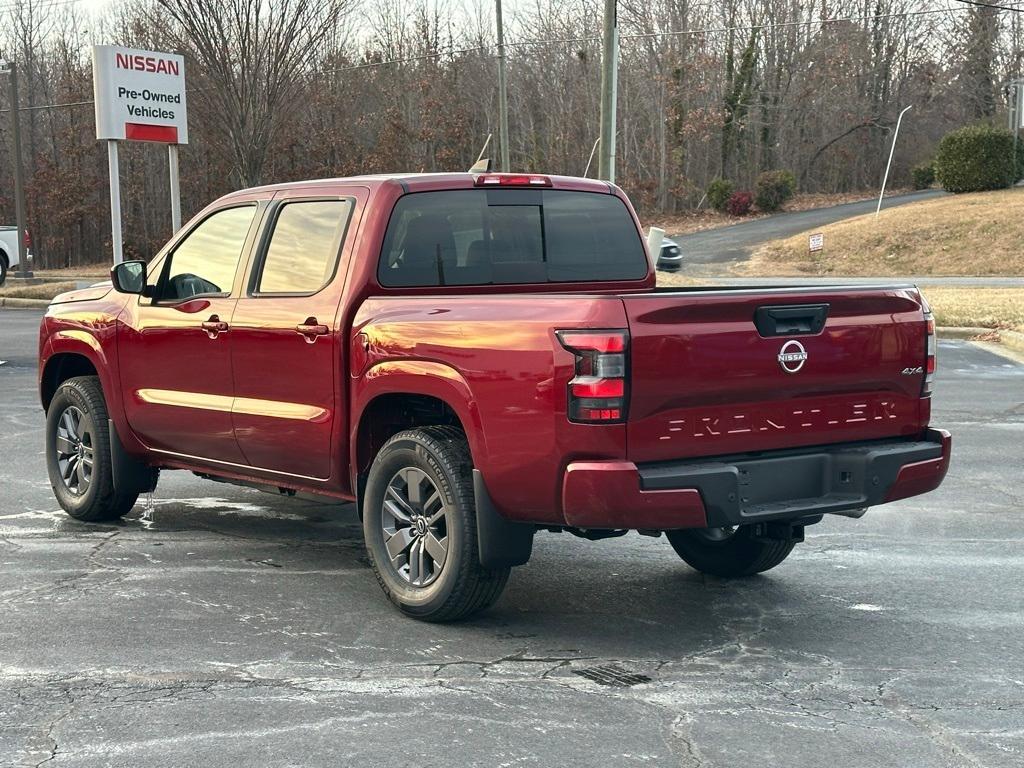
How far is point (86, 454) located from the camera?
7.66 m

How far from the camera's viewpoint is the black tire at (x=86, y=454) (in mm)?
7461

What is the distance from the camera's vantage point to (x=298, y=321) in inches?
238

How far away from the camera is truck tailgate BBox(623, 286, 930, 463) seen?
4.80 m

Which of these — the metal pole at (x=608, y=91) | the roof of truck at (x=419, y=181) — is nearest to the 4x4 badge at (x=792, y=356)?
the roof of truck at (x=419, y=181)

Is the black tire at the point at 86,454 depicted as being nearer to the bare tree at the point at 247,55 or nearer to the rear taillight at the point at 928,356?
the rear taillight at the point at 928,356

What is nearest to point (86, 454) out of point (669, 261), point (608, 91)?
point (608, 91)

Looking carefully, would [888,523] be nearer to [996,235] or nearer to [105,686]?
[105,686]

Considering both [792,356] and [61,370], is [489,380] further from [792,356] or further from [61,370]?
[61,370]

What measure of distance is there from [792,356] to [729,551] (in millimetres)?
1536

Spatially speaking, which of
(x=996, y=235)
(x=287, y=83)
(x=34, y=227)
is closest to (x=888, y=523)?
(x=287, y=83)

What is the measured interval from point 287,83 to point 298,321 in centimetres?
2474

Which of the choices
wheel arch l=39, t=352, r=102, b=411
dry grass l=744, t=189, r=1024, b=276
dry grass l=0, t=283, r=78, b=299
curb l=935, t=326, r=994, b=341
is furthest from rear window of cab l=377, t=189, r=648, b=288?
dry grass l=744, t=189, r=1024, b=276

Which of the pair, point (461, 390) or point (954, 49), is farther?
point (954, 49)

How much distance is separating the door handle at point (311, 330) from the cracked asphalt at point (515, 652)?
119cm
